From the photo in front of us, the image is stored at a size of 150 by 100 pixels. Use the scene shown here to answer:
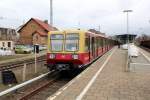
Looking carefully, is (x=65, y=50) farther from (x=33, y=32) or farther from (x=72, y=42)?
(x=33, y=32)

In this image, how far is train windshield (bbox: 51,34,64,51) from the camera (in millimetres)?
17203

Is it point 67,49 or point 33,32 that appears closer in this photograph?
point 67,49

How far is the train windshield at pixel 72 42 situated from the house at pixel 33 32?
2154 inches

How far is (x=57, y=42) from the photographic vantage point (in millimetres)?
17328

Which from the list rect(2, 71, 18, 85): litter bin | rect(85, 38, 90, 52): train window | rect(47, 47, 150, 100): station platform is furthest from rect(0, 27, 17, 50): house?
rect(47, 47, 150, 100): station platform

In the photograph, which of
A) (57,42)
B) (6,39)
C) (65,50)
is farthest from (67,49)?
(6,39)

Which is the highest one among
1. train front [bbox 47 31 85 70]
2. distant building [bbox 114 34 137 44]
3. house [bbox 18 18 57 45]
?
house [bbox 18 18 57 45]

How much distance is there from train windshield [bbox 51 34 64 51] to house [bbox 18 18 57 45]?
54.4 m

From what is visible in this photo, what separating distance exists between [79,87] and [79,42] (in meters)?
5.75

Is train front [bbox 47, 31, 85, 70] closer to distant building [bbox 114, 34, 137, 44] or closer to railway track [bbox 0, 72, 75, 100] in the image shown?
railway track [bbox 0, 72, 75, 100]

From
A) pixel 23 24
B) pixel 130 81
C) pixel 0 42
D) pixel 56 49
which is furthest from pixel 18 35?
pixel 130 81

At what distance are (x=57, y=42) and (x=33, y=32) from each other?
58067 millimetres

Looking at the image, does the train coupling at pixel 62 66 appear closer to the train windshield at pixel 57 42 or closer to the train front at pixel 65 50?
the train front at pixel 65 50

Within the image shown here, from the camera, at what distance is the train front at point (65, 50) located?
55.1 ft
